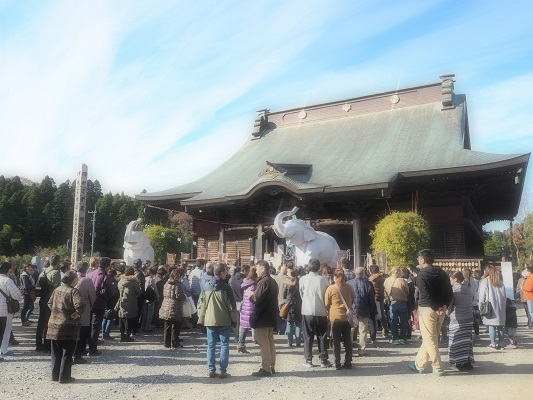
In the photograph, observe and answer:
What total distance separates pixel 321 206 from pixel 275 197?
1940 mm

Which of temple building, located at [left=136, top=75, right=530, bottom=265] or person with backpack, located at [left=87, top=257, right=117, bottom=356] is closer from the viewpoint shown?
person with backpack, located at [left=87, top=257, right=117, bottom=356]

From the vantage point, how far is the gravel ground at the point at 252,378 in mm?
5559

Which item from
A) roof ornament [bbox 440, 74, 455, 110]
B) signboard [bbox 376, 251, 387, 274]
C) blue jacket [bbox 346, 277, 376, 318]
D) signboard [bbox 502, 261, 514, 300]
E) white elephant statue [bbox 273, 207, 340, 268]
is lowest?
blue jacket [bbox 346, 277, 376, 318]

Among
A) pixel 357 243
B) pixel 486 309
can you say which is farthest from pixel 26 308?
pixel 357 243

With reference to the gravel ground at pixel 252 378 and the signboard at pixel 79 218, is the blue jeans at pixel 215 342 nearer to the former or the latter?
the gravel ground at pixel 252 378

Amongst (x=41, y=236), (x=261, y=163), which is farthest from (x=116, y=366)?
(x=41, y=236)

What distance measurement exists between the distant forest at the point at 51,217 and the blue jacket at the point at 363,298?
3715 centimetres

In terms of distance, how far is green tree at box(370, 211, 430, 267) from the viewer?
14391mm

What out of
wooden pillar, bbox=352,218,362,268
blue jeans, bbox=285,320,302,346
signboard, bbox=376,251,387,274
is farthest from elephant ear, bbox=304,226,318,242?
blue jeans, bbox=285,320,302,346

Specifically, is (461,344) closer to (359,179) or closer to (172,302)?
(172,302)

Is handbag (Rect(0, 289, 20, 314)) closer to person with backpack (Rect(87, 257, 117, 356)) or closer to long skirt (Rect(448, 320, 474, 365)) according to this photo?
person with backpack (Rect(87, 257, 117, 356))

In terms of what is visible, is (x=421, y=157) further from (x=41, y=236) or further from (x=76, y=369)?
(x=41, y=236)

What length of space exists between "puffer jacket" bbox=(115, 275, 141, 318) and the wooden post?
31.7 ft

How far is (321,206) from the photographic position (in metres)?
18.5
